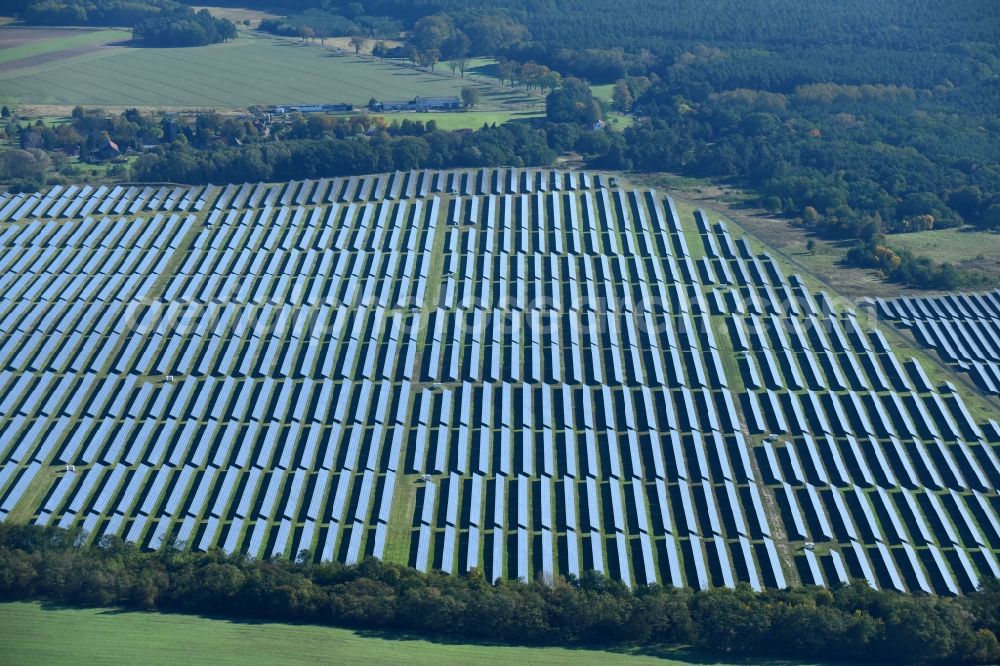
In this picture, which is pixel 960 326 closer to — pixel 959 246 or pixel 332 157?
pixel 959 246

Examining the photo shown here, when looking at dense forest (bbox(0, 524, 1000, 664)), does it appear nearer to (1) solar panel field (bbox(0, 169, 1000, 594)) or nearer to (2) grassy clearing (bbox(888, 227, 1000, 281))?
(1) solar panel field (bbox(0, 169, 1000, 594))

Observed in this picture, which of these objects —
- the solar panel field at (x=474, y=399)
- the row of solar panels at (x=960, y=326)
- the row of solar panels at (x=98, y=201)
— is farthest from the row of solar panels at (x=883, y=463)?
the row of solar panels at (x=98, y=201)

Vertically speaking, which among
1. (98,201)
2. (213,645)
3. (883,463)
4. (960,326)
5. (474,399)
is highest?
(98,201)

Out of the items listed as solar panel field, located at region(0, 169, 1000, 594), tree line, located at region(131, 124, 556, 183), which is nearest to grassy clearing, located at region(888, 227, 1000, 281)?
solar panel field, located at region(0, 169, 1000, 594)

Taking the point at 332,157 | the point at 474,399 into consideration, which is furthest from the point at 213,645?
the point at 332,157

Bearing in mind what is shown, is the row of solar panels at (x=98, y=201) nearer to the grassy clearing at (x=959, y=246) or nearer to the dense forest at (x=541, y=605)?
→ the dense forest at (x=541, y=605)

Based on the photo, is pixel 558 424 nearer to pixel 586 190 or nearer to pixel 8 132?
pixel 586 190

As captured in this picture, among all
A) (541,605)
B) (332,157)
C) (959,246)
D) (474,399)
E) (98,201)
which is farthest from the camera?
(332,157)
